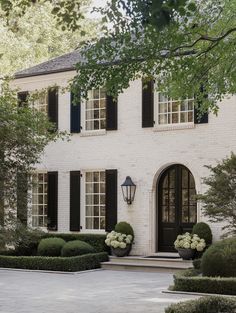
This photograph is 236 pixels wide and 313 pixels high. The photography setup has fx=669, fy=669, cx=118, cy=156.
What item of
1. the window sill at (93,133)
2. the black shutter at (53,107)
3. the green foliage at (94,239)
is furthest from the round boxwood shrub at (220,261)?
the black shutter at (53,107)

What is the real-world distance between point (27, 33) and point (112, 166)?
16548 mm

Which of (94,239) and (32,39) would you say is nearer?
(94,239)

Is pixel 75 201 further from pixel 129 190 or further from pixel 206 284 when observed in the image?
pixel 206 284

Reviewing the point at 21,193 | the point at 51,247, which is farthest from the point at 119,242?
the point at 21,193

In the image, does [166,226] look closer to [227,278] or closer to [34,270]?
[34,270]

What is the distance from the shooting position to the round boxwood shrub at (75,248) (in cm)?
2130

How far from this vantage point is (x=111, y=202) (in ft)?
75.6

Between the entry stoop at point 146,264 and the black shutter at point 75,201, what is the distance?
218 centimetres

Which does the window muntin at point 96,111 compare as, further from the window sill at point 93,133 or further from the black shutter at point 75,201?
the black shutter at point 75,201

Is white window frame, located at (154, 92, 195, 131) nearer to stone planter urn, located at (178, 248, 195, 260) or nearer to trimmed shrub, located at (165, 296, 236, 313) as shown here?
stone planter urn, located at (178, 248, 195, 260)

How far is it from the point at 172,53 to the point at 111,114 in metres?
11.9

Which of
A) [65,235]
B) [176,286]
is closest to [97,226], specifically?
[65,235]

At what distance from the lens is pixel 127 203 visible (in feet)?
74.5

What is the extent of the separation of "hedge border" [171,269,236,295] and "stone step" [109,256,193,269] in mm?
4687
